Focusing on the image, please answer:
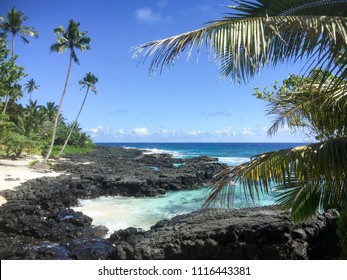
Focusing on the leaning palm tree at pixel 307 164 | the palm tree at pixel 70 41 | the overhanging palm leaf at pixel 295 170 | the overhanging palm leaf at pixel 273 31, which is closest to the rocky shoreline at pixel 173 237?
the leaning palm tree at pixel 307 164

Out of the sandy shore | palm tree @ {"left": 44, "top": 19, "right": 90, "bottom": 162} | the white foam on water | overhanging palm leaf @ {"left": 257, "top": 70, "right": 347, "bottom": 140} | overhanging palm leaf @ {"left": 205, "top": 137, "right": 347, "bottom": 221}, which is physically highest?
palm tree @ {"left": 44, "top": 19, "right": 90, "bottom": 162}

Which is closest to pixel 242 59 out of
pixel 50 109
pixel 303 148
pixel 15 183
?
pixel 303 148

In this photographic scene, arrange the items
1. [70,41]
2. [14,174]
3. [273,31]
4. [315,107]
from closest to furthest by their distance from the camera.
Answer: [273,31] → [315,107] → [14,174] → [70,41]

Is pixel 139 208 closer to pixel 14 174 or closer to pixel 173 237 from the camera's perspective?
pixel 173 237

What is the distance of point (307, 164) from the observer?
10.0 feet

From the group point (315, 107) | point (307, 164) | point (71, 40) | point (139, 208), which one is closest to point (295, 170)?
point (307, 164)

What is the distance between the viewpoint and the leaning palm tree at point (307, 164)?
302cm

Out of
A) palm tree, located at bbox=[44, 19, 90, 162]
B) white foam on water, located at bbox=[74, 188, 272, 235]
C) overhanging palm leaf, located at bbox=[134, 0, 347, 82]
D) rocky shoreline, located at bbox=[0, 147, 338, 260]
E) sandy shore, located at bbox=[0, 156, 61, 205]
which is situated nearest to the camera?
overhanging palm leaf, located at bbox=[134, 0, 347, 82]

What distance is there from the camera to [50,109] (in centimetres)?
4538

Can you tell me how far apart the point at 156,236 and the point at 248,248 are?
2385 mm

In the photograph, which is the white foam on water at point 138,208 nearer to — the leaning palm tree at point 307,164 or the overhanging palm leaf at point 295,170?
the leaning palm tree at point 307,164

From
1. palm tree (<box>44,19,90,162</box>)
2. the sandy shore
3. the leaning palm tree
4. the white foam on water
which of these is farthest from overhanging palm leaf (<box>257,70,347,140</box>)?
palm tree (<box>44,19,90,162</box>)

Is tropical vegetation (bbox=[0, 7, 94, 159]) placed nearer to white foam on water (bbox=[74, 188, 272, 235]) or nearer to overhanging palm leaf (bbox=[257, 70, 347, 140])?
white foam on water (bbox=[74, 188, 272, 235])

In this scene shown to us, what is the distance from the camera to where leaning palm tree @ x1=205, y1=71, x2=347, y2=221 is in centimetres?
302
